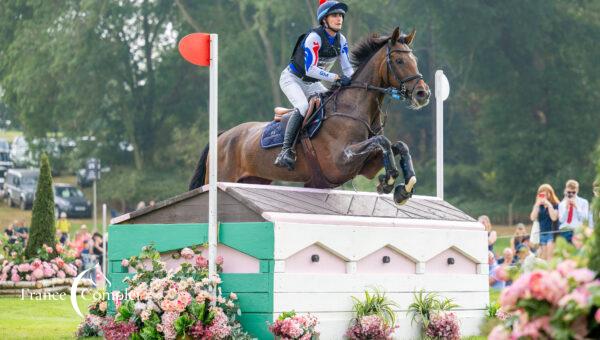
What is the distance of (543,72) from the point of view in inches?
1468

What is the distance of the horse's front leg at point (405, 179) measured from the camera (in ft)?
28.2

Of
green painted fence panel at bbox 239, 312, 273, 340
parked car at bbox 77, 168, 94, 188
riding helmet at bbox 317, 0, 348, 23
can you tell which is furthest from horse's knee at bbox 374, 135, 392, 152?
parked car at bbox 77, 168, 94, 188

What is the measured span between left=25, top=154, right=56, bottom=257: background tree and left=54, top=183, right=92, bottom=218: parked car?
2495cm

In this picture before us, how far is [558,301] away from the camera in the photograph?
421 centimetres

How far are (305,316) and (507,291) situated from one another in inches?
136

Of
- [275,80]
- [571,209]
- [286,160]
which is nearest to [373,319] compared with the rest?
[286,160]

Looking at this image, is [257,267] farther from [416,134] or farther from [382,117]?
[416,134]

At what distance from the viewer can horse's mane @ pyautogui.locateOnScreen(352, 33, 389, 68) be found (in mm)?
9680

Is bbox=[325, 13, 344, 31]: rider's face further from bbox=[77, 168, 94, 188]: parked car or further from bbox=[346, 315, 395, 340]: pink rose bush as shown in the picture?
bbox=[77, 168, 94, 188]: parked car

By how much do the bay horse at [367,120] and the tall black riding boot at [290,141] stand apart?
11 cm

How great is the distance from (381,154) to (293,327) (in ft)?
6.97

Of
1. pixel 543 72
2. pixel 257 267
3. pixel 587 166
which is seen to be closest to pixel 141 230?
pixel 257 267

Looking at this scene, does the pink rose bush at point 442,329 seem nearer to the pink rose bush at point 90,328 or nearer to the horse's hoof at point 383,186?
A: the horse's hoof at point 383,186

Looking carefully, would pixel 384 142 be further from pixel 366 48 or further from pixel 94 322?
pixel 94 322
